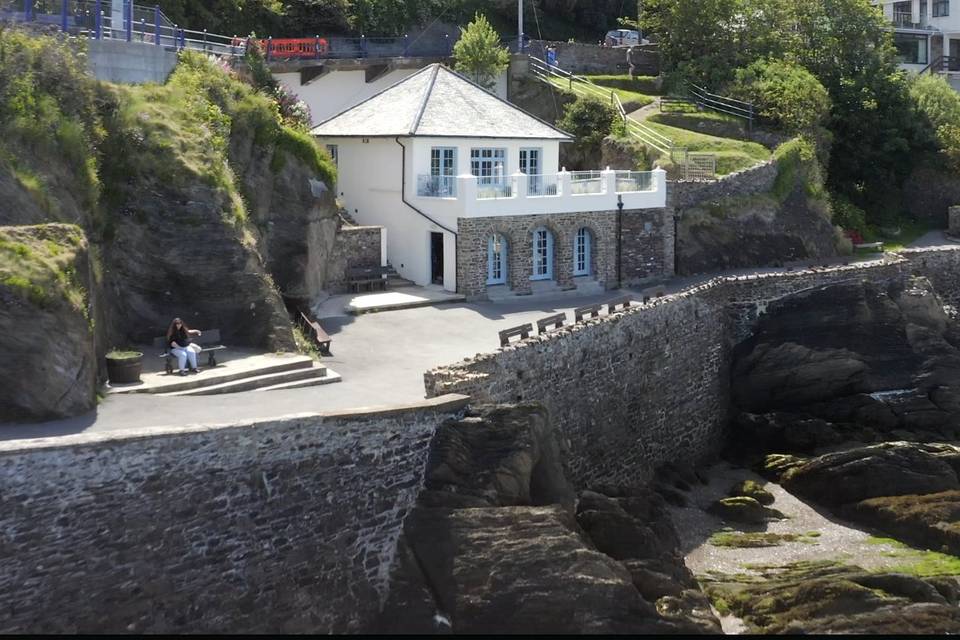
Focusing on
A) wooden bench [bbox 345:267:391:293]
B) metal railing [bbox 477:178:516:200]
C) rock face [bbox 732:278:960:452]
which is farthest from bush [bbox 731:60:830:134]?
wooden bench [bbox 345:267:391:293]

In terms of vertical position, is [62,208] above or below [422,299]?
above

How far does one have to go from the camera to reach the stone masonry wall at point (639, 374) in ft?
75.9

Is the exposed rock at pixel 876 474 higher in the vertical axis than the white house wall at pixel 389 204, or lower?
lower

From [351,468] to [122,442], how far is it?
3.54m

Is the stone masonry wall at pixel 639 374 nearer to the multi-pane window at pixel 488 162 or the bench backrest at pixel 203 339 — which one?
the bench backrest at pixel 203 339

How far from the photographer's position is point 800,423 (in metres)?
30.1

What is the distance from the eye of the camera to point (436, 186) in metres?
33.0

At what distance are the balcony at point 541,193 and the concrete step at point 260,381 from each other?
33.2 ft

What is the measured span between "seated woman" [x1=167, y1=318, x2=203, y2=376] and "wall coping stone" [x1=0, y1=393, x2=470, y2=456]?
424 centimetres

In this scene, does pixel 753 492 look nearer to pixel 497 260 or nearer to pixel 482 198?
pixel 497 260

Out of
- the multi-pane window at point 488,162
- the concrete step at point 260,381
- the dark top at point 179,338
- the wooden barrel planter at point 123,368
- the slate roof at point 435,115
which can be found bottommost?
the concrete step at point 260,381

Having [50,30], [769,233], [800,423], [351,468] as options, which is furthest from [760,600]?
[769,233]

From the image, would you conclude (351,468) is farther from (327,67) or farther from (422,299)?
(327,67)

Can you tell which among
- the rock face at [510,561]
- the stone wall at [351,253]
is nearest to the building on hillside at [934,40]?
the stone wall at [351,253]
